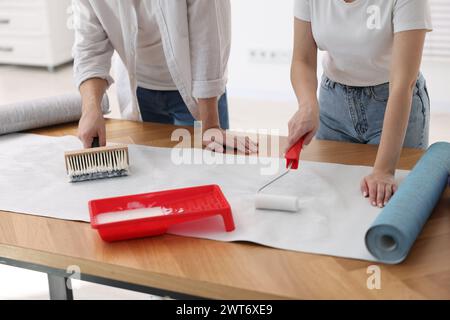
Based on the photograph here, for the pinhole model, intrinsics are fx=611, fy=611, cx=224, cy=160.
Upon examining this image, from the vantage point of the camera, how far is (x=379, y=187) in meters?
1.10

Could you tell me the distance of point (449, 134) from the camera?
3.31 meters

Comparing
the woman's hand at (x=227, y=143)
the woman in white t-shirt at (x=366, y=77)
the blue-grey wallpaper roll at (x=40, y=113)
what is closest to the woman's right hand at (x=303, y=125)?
the woman in white t-shirt at (x=366, y=77)

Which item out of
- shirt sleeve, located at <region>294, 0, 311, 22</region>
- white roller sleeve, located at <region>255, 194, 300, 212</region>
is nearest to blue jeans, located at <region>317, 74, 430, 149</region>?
shirt sleeve, located at <region>294, 0, 311, 22</region>

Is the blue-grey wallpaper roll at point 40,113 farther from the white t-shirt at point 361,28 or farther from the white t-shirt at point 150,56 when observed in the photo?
the white t-shirt at point 361,28

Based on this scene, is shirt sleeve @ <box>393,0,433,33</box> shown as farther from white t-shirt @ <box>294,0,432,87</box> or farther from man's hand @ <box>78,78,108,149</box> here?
man's hand @ <box>78,78,108,149</box>

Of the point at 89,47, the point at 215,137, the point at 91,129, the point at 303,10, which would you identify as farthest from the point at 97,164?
the point at 303,10

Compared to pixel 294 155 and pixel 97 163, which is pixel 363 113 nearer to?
pixel 294 155

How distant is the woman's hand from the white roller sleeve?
282mm

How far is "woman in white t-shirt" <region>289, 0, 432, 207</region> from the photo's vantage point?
3.79ft

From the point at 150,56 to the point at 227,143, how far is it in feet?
1.24

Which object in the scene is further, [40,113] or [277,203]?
[40,113]

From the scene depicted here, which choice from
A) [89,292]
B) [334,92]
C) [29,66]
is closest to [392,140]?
[334,92]

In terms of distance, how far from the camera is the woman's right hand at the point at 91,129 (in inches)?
53.9

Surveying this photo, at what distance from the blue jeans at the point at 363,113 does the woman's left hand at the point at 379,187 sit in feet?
0.99
